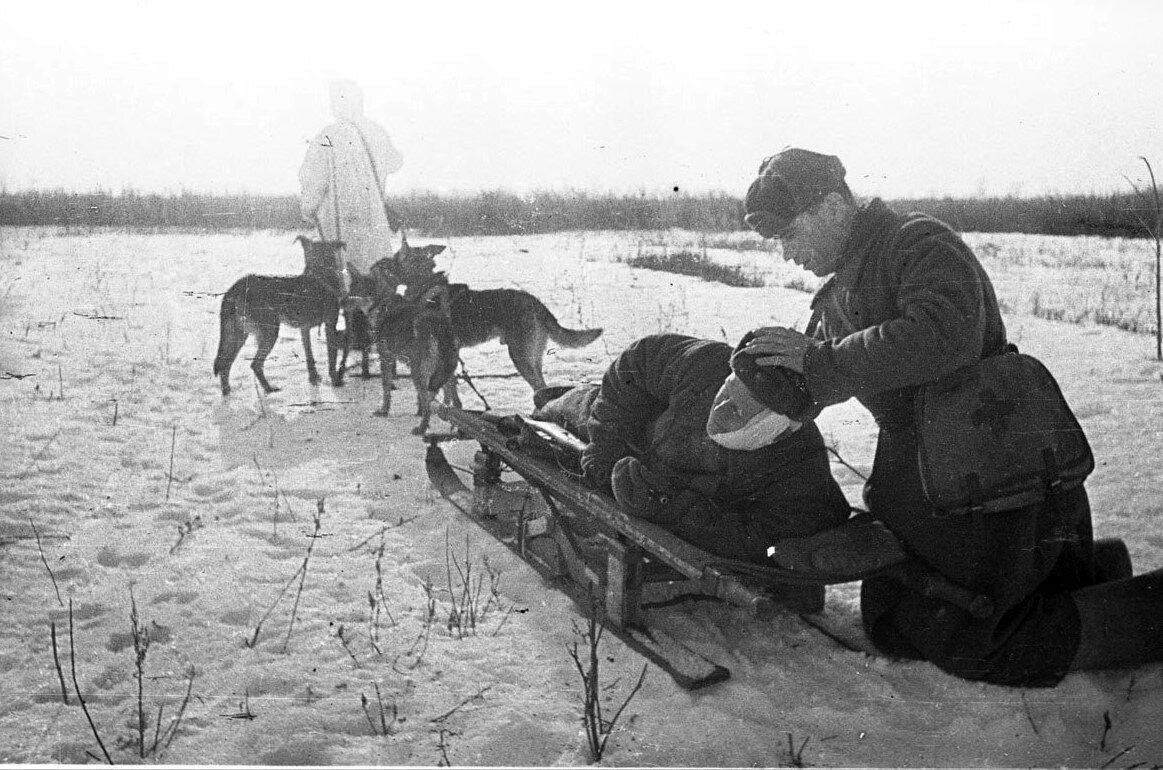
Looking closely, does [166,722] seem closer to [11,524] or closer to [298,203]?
[11,524]

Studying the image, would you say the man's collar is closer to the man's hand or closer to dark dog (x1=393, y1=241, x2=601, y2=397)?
the man's hand

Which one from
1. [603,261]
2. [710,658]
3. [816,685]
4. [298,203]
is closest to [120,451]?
[298,203]

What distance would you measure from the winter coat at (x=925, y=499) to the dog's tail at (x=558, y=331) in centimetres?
242

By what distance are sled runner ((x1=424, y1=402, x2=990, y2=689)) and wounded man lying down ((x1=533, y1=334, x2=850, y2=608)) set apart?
0.11m

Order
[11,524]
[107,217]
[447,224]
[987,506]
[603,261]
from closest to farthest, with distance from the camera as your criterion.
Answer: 1. [987,506]
2. [11,524]
3. [107,217]
4. [603,261]
5. [447,224]

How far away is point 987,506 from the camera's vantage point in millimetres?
2480

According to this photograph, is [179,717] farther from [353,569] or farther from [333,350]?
[333,350]

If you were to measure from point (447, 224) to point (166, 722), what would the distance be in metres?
2.70

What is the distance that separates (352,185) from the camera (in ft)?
14.1

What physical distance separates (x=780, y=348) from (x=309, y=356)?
3.46 meters

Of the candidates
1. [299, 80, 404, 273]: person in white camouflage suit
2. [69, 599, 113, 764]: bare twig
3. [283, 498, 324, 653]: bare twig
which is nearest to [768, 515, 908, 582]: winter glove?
[283, 498, 324, 653]: bare twig

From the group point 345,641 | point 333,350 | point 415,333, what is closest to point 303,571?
point 345,641

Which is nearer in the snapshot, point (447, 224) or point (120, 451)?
point (120, 451)

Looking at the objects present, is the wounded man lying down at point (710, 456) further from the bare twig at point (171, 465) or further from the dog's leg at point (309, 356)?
the dog's leg at point (309, 356)
